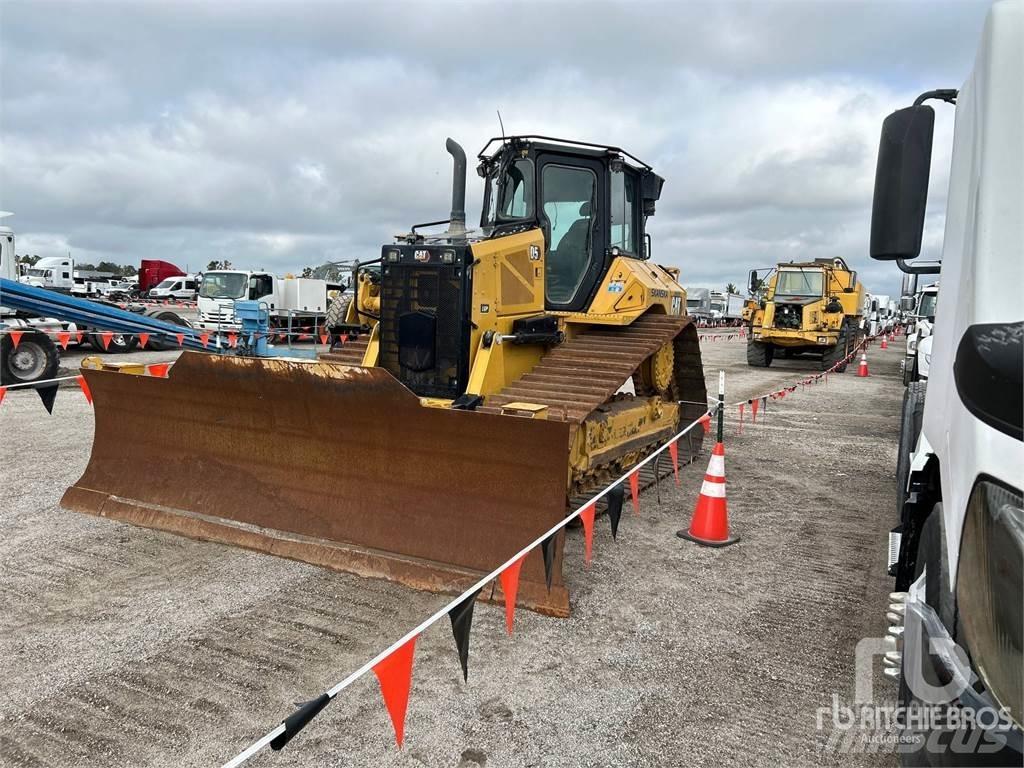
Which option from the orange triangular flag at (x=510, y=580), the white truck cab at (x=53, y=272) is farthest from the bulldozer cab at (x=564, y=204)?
the white truck cab at (x=53, y=272)

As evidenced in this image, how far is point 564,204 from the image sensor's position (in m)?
6.83

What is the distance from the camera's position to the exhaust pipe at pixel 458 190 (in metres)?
6.49

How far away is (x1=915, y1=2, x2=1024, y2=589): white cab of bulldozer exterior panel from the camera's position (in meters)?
1.81

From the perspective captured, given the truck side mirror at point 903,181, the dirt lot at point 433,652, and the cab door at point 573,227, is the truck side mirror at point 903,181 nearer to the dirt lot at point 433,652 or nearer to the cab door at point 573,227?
the dirt lot at point 433,652

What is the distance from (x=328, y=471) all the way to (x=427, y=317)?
1.58m

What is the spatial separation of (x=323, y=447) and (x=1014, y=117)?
3.97m

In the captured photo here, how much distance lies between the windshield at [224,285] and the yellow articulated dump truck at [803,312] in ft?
47.8

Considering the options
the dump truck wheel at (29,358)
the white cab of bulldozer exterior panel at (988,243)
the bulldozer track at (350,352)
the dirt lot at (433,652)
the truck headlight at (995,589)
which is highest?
the white cab of bulldozer exterior panel at (988,243)

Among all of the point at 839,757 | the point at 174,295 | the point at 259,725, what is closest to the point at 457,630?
the point at 259,725

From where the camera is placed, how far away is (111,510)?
5285 millimetres

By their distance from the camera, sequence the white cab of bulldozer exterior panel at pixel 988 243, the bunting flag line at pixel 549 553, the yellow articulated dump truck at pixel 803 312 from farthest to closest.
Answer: the yellow articulated dump truck at pixel 803 312 → the bunting flag line at pixel 549 553 → the white cab of bulldozer exterior panel at pixel 988 243

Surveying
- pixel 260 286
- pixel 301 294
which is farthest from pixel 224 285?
pixel 301 294

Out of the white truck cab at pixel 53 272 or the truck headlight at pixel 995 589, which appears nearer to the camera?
the truck headlight at pixel 995 589

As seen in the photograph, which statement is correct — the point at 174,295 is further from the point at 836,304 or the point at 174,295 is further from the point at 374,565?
the point at 374,565
